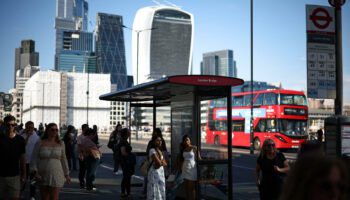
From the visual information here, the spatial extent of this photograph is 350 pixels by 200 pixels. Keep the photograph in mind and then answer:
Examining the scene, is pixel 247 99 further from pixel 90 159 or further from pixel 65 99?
pixel 65 99

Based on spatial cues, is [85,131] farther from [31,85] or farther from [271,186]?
[31,85]

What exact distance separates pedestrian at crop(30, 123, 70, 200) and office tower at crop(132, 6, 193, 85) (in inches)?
6283

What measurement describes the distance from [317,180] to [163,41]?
7026 inches

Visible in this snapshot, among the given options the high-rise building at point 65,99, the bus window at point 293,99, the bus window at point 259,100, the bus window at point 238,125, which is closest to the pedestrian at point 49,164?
the bus window at point 293,99

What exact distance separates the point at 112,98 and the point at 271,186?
827cm

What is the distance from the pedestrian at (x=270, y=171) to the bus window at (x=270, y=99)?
2163 cm

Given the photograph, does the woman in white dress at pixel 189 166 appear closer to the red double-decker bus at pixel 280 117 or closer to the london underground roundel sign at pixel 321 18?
the london underground roundel sign at pixel 321 18

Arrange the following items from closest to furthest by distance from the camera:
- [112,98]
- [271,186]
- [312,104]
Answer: [271,186] → [112,98] → [312,104]

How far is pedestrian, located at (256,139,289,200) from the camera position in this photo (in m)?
7.19

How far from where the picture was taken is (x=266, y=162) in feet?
23.9

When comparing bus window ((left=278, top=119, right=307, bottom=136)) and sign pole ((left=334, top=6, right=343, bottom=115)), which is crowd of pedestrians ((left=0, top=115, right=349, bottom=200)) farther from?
bus window ((left=278, top=119, right=307, bottom=136))

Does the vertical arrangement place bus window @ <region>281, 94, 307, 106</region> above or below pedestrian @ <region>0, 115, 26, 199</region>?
above

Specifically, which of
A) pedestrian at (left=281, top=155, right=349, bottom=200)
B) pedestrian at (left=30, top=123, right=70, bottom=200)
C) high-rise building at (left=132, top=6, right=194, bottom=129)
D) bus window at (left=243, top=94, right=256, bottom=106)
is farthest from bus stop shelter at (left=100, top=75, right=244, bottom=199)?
high-rise building at (left=132, top=6, right=194, bottom=129)

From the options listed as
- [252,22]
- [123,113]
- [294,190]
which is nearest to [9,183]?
[294,190]
